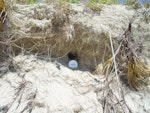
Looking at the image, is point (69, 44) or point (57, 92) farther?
point (69, 44)

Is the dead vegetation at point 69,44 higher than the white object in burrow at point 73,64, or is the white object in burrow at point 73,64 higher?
the dead vegetation at point 69,44

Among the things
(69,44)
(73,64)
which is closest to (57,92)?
(73,64)

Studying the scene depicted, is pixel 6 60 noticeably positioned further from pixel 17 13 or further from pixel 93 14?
pixel 93 14

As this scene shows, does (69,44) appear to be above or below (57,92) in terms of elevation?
above

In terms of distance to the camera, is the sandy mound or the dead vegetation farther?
the dead vegetation

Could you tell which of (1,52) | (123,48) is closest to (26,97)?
(1,52)

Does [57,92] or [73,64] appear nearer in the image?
[57,92]

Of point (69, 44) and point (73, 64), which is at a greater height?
point (69, 44)

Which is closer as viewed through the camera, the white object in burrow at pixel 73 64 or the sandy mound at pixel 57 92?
the sandy mound at pixel 57 92

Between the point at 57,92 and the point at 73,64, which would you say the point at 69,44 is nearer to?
the point at 73,64

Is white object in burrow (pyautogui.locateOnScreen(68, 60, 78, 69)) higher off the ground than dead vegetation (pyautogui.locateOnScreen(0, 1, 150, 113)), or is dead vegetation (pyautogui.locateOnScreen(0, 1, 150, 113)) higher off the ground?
dead vegetation (pyautogui.locateOnScreen(0, 1, 150, 113))

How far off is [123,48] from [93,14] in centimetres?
49

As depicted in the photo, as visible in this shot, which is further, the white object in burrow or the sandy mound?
Answer: the white object in burrow

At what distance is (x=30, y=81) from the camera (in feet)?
8.14
